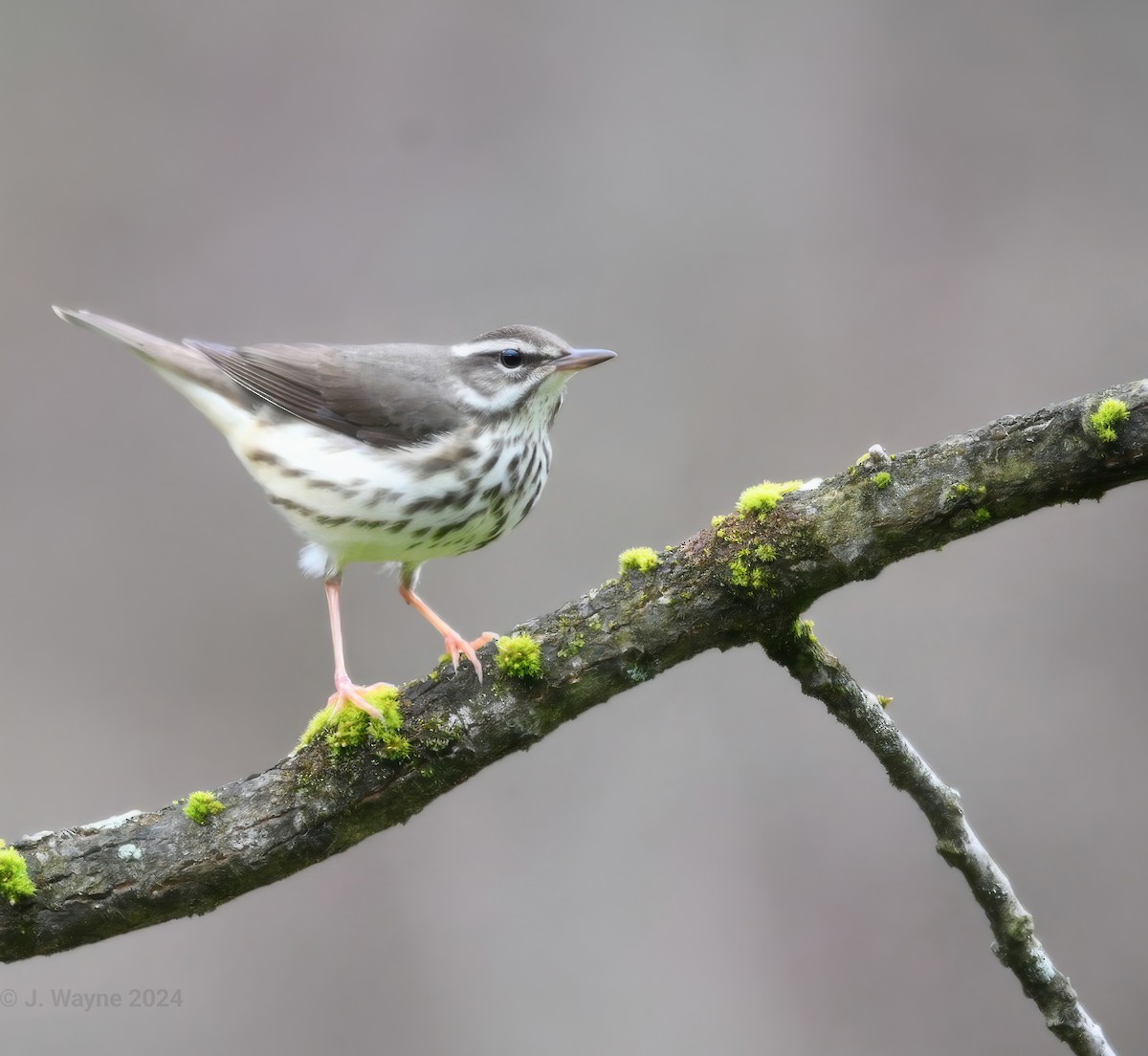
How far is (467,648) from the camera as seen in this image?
Result: 125 inches

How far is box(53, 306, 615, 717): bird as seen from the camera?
339 cm

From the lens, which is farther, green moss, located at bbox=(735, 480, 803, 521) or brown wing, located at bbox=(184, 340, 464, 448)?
brown wing, located at bbox=(184, 340, 464, 448)

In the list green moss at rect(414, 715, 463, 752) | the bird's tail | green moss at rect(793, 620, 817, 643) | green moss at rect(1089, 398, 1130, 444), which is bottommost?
green moss at rect(1089, 398, 1130, 444)

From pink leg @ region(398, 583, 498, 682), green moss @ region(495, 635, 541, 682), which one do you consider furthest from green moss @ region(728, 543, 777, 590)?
pink leg @ region(398, 583, 498, 682)

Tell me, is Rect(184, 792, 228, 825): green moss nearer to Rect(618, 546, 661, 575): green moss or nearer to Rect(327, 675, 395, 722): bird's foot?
Rect(327, 675, 395, 722): bird's foot

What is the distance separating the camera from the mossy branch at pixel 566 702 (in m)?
2.66

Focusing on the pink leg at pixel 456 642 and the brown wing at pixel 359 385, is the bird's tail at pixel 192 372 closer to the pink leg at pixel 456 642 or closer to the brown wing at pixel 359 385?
the brown wing at pixel 359 385

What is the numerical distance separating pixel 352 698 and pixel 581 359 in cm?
123

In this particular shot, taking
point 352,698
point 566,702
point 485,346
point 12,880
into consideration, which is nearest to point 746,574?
point 566,702

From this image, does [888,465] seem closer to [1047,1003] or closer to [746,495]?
[746,495]

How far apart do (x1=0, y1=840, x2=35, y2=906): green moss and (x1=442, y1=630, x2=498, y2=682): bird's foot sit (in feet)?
3.99

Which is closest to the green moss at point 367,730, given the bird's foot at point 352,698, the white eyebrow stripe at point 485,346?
the bird's foot at point 352,698

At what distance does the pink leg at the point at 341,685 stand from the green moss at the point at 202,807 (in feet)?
1.28

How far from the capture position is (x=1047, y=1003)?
279 centimetres
